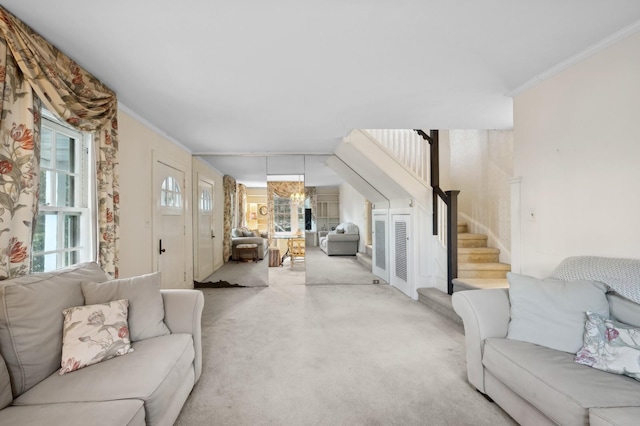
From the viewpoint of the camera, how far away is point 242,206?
573 centimetres

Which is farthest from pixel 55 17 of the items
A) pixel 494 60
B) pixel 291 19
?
pixel 494 60

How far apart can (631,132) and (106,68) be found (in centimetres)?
356

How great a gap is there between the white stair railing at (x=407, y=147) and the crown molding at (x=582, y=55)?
1.78m

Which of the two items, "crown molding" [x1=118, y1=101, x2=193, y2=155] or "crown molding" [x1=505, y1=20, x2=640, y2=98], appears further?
"crown molding" [x1=118, y1=101, x2=193, y2=155]

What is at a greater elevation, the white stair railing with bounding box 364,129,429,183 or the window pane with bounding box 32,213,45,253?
the white stair railing with bounding box 364,129,429,183

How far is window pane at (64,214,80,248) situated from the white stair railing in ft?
11.6

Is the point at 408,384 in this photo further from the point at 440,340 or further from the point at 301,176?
the point at 301,176

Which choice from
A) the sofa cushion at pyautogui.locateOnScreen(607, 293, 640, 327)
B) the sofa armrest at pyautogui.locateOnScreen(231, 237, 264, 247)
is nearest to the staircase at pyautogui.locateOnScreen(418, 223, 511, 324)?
the sofa cushion at pyautogui.locateOnScreen(607, 293, 640, 327)

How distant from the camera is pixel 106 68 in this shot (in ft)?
7.32

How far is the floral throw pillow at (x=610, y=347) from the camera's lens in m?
1.42

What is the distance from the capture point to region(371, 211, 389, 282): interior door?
5375 mm

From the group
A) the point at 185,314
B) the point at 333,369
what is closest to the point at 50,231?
the point at 185,314

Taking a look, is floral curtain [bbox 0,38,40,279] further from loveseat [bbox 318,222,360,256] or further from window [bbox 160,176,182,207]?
loveseat [bbox 318,222,360,256]

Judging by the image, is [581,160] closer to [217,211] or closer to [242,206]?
[242,206]
